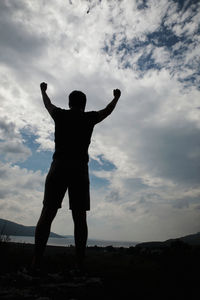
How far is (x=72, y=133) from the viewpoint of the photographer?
3.11 m

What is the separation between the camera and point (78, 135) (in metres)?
3.13

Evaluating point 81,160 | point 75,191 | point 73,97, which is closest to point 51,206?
point 75,191

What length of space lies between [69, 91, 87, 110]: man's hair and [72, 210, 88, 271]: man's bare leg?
1649 millimetres

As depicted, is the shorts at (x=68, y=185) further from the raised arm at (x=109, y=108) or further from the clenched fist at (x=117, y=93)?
the clenched fist at (x=117, y=93)

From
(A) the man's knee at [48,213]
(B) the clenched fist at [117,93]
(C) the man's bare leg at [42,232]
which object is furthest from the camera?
(B) the clenched fist at [117,93]

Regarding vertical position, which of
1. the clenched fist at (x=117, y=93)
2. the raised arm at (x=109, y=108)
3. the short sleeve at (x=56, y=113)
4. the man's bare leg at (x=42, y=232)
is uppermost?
the clenched fist at (x=117, y=93)

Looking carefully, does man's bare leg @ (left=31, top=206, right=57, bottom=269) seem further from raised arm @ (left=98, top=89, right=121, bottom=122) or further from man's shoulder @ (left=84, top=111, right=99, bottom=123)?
raised arm @ (left=98, top=89, right=121, bottom=122)

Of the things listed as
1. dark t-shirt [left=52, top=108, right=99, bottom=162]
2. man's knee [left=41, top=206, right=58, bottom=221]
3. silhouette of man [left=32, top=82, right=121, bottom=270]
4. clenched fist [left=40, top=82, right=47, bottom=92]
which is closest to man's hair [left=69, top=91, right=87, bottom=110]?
silhouette of man [left=32, top=82, right=121, bottom=270]

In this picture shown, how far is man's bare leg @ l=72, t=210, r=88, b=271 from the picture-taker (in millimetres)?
2830

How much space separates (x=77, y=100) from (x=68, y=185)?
136 centimetres

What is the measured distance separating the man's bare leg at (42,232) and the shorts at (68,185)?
0.34 ft

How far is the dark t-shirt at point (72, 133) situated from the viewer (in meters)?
3.05

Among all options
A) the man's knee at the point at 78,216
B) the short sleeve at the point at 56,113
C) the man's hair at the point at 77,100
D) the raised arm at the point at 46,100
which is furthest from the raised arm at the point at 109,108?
the man's knee at the point at 78,216

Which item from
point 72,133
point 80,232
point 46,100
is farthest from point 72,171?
point 46,100
